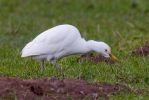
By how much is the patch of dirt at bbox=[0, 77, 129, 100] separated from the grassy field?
0.94 feet

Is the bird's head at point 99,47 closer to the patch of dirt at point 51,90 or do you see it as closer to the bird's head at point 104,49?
the bird's head at point 104,49

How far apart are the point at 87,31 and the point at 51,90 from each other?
322 inches

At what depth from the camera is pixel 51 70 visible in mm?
10164

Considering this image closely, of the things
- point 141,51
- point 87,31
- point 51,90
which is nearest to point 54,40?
point 51,90

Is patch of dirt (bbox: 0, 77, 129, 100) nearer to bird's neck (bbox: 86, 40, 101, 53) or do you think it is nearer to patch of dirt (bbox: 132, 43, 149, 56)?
bird's neck (bbox: 86, 40, 101, 53)

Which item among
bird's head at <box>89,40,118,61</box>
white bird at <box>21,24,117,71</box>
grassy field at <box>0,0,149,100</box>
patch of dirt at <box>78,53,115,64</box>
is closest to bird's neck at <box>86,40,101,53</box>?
bird's head at <box>89,40,118,61</box>

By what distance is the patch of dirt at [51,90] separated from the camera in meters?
7.93

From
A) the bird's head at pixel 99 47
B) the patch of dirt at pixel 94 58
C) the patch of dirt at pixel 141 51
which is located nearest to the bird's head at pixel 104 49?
the bird's head at pixel 99 47

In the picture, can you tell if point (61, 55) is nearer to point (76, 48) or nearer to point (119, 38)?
point (76, 48)

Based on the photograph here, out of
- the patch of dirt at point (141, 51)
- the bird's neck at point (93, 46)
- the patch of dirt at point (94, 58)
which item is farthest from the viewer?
the patch of dirt at point (141, 51)

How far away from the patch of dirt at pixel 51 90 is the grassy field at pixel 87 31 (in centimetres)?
29

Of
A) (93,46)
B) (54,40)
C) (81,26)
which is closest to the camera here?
(54,40)

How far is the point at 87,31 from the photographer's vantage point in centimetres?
1633

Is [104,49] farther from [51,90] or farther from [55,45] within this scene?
[51,90]
